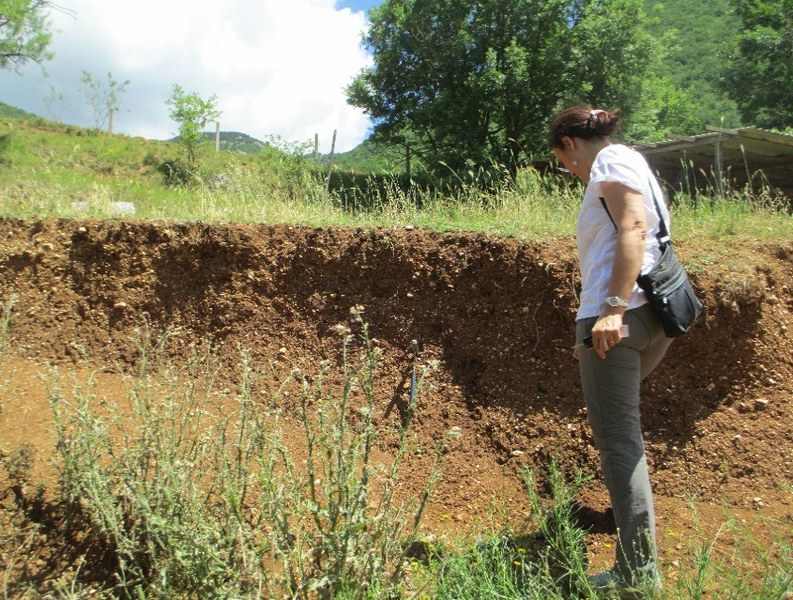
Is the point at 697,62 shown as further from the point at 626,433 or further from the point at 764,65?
the point at 626,433

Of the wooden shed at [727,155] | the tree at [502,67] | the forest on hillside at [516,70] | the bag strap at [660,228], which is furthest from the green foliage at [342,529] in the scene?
the tree at [502,67]

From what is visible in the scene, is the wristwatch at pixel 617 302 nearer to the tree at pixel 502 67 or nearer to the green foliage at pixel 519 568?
the green foliage at pixel 519 568

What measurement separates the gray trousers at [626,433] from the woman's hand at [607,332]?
8 cm

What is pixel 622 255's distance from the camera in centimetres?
214

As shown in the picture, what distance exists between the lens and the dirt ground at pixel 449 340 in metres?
3.28

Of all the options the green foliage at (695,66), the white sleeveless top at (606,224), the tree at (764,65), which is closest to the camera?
the white sleeveless top at (606,224)

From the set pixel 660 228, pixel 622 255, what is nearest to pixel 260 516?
pixel 622 255

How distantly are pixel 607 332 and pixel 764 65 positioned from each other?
20733 millimetres

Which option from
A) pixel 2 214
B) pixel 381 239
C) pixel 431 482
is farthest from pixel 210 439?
pixel 2 214

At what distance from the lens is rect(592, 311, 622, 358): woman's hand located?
84.3 inches

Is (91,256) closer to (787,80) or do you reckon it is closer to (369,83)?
(369,83)

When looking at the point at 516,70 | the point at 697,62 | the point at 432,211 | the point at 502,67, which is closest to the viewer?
the point at 432,211

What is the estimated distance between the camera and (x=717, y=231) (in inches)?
182

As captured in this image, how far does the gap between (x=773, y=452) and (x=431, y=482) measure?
2242mm
